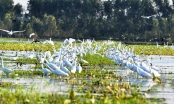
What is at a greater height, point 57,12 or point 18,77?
point 57,12

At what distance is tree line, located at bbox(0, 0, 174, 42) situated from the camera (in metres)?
89.1

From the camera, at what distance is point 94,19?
3659 inches

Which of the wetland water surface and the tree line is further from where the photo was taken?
the tree line

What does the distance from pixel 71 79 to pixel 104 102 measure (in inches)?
236

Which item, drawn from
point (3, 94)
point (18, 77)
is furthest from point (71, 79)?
point (3, 94)

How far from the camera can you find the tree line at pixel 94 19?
89.1 meters

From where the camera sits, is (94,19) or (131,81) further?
(94,19)

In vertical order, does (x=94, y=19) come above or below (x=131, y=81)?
above

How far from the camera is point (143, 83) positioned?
59.8 feet

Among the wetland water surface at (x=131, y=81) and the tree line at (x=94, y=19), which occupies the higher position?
the tree line at (x=94, y=19)

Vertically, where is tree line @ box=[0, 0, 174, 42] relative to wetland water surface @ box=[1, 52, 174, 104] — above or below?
above

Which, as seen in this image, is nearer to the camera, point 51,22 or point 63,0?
point 51,22

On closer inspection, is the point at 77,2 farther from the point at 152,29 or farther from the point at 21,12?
the point at 152,29

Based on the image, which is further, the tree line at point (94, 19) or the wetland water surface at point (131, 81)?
the tree line at point (94, 19)
